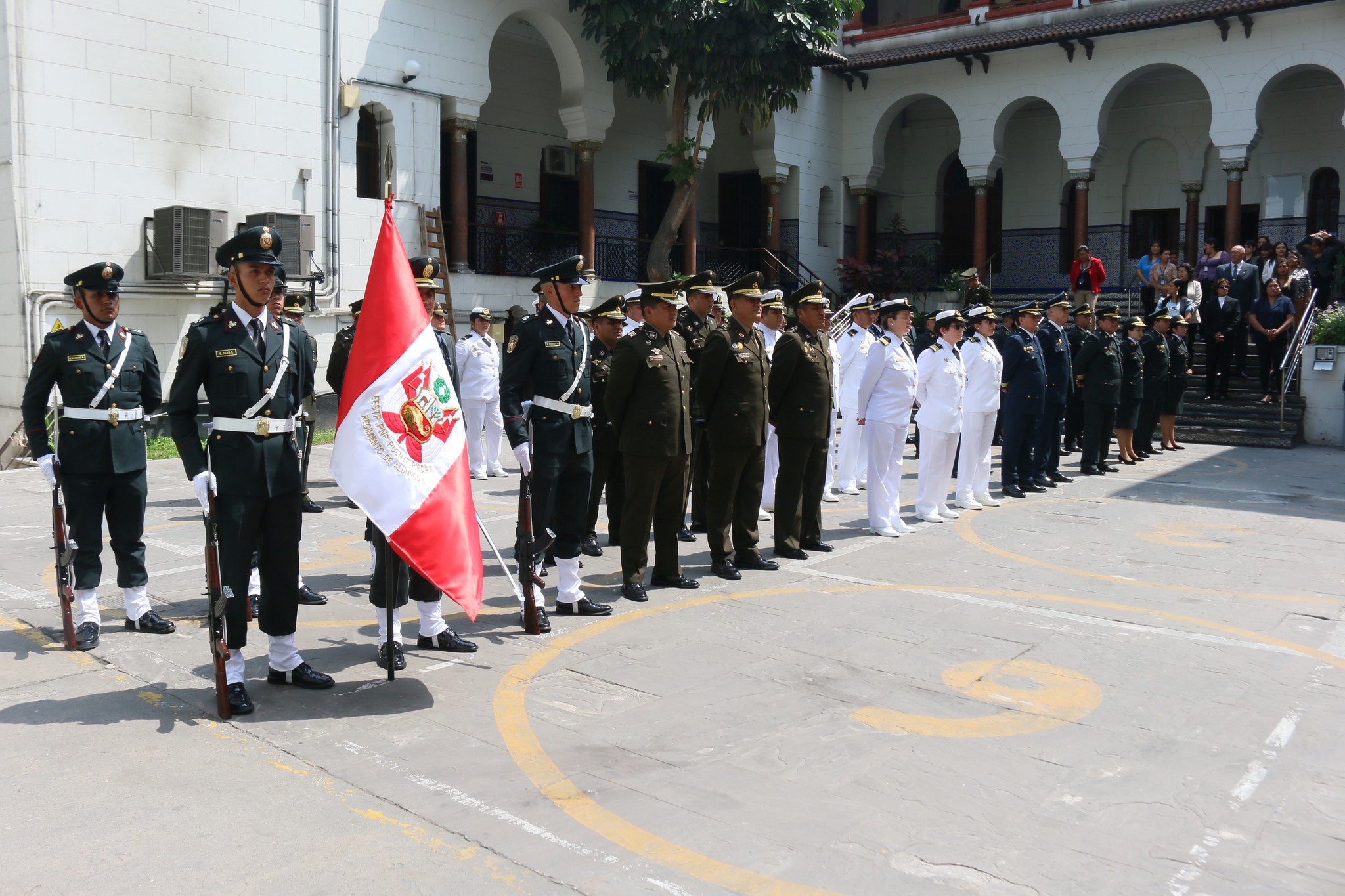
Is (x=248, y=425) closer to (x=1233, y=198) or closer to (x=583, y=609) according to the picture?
(x=583, y=609)

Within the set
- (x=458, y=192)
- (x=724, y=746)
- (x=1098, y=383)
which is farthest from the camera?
(x=458, y=192)

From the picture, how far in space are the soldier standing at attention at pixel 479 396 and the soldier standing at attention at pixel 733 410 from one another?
4.94 meters

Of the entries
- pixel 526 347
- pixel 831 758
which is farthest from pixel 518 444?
pixel 831 758

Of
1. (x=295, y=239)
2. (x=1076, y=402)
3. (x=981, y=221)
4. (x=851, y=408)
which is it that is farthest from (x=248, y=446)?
(x=981, y=221)

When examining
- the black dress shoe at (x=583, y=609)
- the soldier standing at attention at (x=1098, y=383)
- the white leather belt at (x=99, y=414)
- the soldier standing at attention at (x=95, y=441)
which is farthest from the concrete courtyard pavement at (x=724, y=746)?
the soldier standing at attention at (x=1098, y=383)

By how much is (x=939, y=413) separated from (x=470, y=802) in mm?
6807

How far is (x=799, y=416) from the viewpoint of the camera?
800cm

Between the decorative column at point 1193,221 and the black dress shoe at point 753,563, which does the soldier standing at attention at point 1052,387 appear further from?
the decorative column at point 1193,221

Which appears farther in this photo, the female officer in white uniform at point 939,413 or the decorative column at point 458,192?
the decorative column at point 458,192

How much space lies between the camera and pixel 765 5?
18.7 metres

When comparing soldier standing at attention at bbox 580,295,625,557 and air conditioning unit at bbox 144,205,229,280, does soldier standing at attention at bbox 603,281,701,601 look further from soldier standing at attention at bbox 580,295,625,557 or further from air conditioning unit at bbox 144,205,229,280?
air conditioning unit at bbox 144,205,229,280

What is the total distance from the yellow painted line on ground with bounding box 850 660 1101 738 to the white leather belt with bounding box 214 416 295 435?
282 centimetres

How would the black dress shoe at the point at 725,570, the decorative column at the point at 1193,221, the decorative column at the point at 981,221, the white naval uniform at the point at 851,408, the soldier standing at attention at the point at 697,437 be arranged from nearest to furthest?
the black dress shoe at the point at 725,570, the soldier standing at attention at the point at 697,437, the white naval uniform at the point at 851,408, the decorative column at the point at 1193,221, the decorative column at the point at 981,221

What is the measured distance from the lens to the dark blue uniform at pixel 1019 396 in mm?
11203
